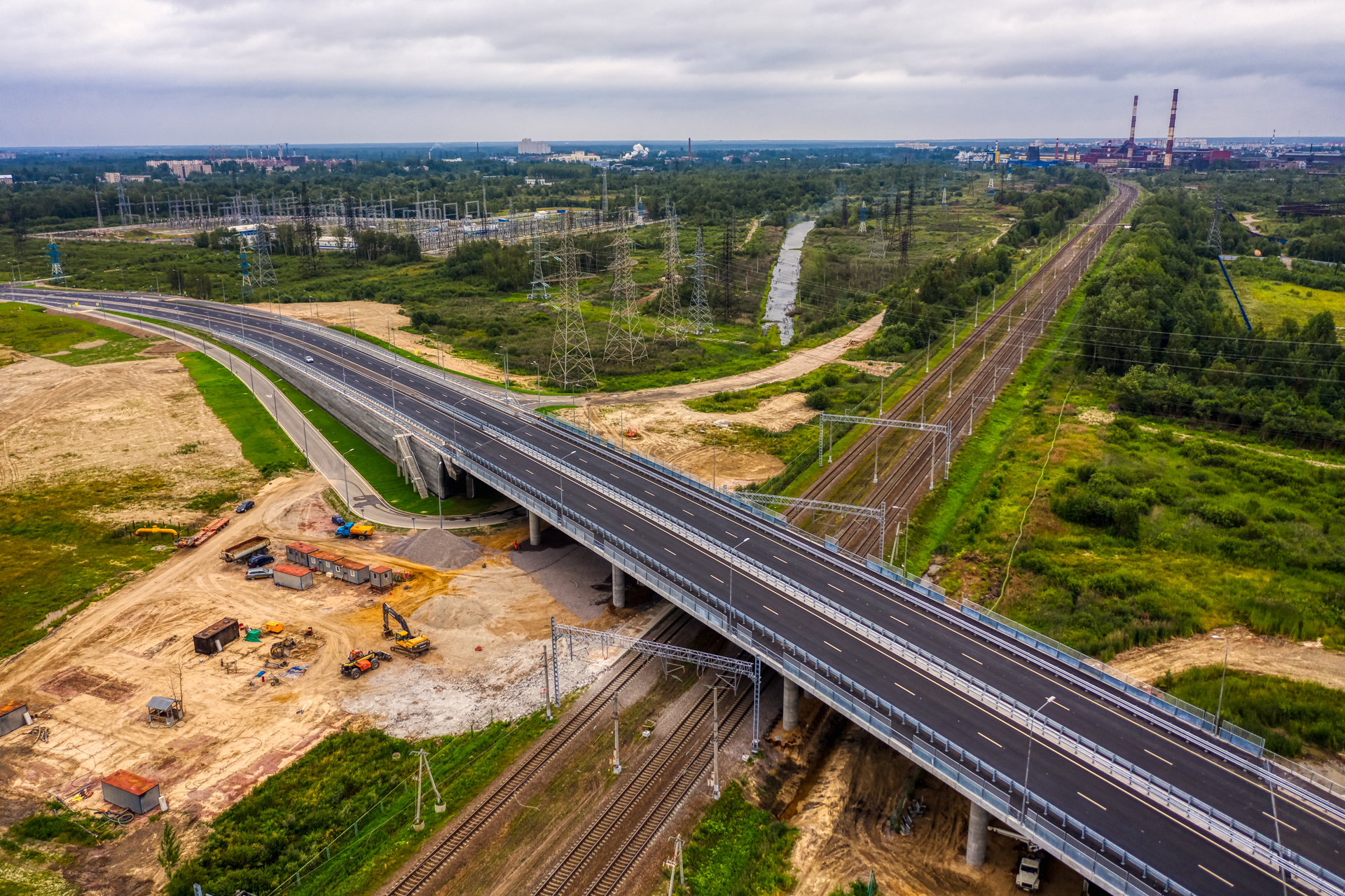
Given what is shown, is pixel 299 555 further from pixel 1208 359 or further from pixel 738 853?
pixel 1208 359

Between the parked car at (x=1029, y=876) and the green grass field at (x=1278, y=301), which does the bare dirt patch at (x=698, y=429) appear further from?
the green grass field at (x=1278, y=301)

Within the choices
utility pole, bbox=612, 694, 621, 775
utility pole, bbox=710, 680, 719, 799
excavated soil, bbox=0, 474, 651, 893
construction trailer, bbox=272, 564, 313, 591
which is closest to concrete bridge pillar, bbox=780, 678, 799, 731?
utility pole, bbox=710, 680, 719, 799

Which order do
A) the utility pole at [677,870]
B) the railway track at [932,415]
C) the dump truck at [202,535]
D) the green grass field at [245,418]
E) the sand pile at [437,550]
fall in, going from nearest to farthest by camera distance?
the utility pole at [677,870], the sand pile at [437,550], the dump truck at [202,535], the railway track at [932,415], the green grass field at [245,418]

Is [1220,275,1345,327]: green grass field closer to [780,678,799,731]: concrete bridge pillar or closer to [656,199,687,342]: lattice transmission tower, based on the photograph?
[656,199,687,342]: lattice transmission tower

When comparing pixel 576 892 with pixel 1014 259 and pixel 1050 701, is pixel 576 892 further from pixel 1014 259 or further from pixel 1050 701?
pixel 1014 259

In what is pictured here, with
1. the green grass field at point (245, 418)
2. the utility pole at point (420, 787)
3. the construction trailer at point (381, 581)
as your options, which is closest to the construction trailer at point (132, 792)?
the utility pole at point (420, 787)

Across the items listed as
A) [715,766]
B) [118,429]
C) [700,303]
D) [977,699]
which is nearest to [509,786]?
[715,766]
